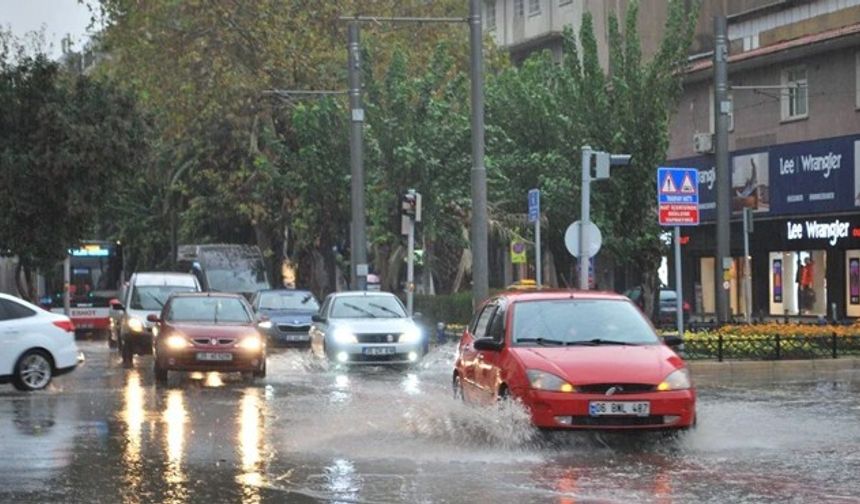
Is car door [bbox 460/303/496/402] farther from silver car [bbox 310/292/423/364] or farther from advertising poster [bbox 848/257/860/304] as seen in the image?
advertising poster [bbox 848/257/860/304]

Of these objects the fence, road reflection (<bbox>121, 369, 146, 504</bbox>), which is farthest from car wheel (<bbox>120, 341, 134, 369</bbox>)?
the fence

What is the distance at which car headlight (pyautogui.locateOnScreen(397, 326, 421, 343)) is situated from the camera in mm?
28344

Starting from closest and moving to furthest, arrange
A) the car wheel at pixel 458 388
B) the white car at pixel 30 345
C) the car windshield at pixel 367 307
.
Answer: the car wheel at pixel 458 388
the white car at pixel 30 345
the car windshield at pixel 367 307

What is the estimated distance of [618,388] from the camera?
47.6ft

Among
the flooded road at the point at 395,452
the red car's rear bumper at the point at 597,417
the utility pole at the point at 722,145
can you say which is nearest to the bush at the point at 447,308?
the utility pole at the point at 722,145

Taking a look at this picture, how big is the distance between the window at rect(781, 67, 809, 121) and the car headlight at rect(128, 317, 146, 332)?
22856mm

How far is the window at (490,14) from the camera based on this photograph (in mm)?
67750

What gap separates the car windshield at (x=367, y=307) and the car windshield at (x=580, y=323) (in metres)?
13.3

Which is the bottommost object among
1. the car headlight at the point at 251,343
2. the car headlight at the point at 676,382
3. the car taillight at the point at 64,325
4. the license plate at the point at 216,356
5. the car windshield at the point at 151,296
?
the license plate at the point at 216,356

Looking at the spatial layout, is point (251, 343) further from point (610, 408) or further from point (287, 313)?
point (287, 313)

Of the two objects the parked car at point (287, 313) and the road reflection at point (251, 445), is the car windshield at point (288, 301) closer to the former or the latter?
the parked car at point (287, 313)

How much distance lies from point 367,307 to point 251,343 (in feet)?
16.0

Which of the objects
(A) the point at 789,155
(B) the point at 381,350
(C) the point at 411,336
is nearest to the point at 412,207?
(C) the point at 411,336

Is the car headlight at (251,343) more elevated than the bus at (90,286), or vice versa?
the bus at (90,286)
